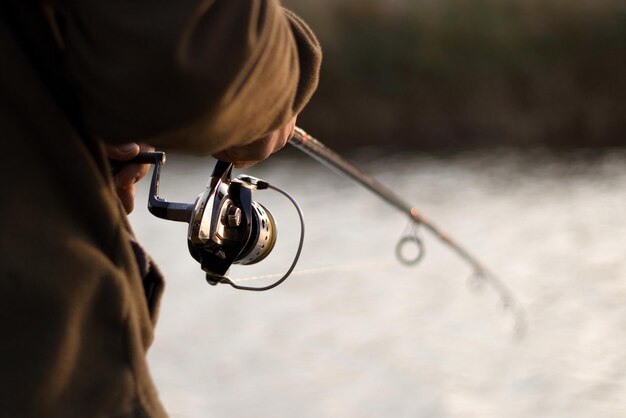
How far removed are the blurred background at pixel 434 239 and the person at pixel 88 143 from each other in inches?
45.6

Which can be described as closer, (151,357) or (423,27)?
(151,357)

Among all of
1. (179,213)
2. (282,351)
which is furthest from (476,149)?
(179,213)

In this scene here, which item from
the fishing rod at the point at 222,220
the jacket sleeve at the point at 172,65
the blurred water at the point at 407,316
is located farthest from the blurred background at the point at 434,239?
the jacket sleeve at the point at 172,65

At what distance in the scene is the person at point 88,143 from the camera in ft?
3.05

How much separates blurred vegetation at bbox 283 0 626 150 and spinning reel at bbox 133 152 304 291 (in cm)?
733

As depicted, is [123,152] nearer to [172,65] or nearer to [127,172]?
[127,172]

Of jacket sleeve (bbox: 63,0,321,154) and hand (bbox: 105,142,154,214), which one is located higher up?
jacket sleeve (bbox: 63,0,321,154)

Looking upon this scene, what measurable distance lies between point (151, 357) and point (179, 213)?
140 inches

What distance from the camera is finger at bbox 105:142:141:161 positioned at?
4.25ft

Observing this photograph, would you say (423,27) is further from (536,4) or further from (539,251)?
(539,251)

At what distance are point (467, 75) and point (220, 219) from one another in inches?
312

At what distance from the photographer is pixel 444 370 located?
15.3 feet

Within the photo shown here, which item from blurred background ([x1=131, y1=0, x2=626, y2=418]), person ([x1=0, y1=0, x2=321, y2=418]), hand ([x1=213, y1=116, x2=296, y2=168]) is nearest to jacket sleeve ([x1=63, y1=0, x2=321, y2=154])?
person ([x1=0, y1=0, x2=321, y2=418])

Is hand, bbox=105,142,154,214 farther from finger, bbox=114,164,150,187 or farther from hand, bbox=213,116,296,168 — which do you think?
hand, bbox=213,116,296,168
